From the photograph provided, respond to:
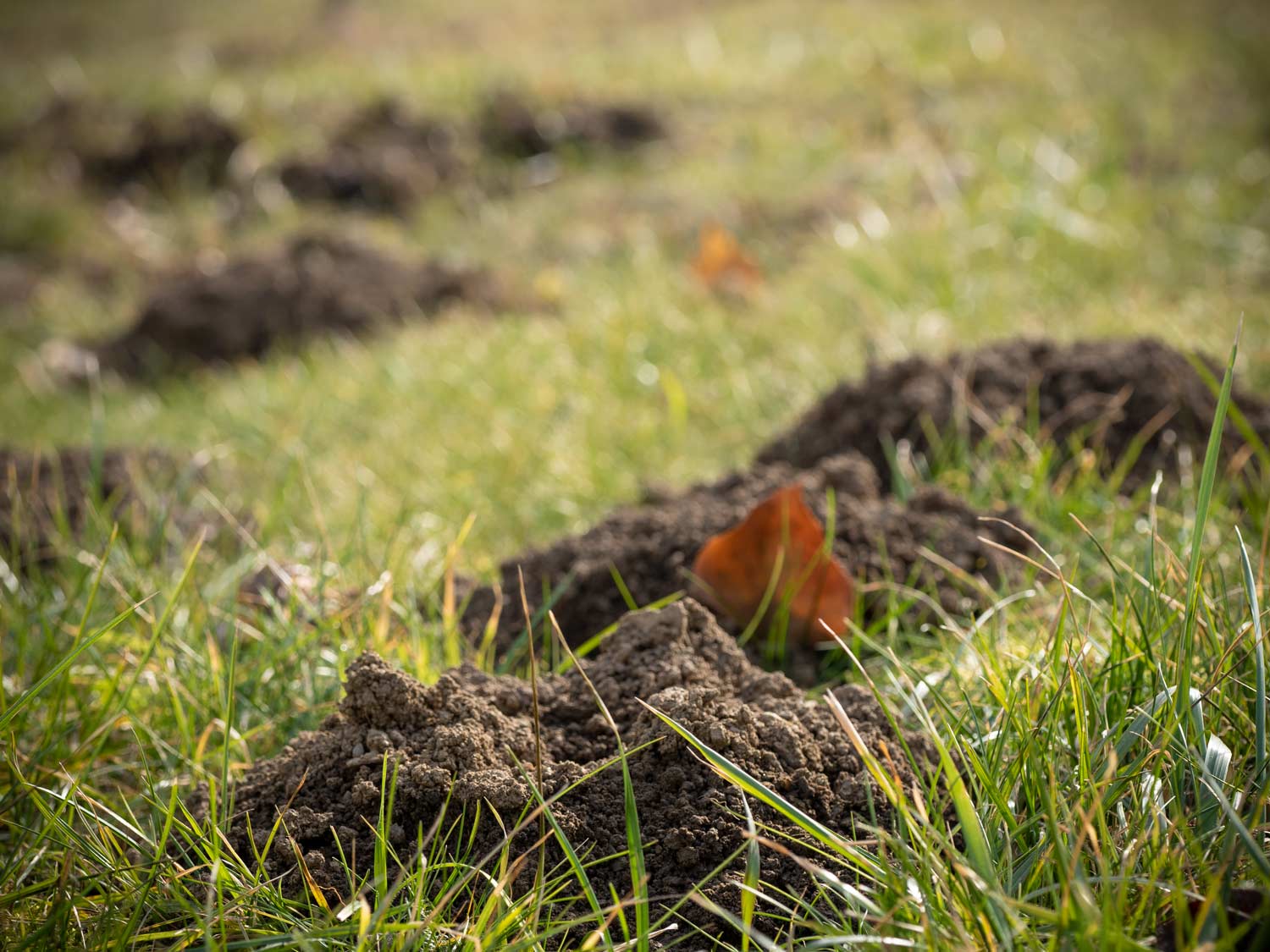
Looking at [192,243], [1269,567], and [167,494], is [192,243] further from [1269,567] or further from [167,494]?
[1269,567]

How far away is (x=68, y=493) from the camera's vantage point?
3277 mm

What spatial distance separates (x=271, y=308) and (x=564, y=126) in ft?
10.5

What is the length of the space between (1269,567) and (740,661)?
1.01 meters

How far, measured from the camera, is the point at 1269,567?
6.68 feet

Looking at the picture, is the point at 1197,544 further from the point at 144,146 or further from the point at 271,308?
the point at 144,146

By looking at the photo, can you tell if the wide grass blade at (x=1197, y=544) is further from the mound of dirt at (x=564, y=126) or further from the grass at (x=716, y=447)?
the mound of dirt at (x=564, y=126)

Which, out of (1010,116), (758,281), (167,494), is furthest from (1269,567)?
(1010,116)

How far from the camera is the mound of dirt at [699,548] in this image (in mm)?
2279

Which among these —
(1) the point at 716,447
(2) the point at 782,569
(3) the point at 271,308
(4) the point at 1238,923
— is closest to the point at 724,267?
(1) the point at 716,447

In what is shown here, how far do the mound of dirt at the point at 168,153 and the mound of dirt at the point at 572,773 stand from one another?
7.58 metres

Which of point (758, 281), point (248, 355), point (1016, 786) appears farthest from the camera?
point (248, 355)

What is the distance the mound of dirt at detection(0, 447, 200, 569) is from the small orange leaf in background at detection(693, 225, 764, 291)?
2.36 metres

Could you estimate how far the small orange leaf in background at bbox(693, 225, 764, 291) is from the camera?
15.8 ft

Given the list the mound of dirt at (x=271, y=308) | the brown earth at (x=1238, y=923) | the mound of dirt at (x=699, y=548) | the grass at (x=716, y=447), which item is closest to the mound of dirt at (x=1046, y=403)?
the grass at (x=716, y=447)
